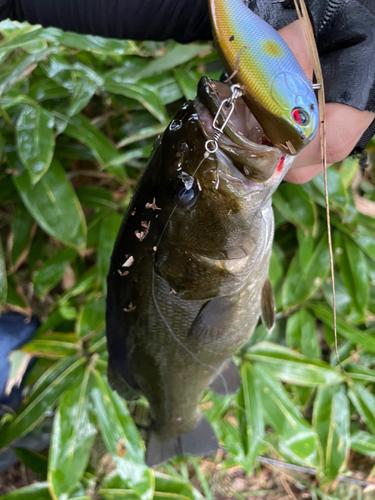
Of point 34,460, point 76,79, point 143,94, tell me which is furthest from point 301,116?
point 34,460

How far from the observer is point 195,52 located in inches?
44.6

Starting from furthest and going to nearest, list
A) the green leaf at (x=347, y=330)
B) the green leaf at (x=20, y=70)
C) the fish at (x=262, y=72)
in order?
the green leaf at (x=347, y=330)
the green leaf at (x=20, y=70)
the fish at (x=262, y=72)

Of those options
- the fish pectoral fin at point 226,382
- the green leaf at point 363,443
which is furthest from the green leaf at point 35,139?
the green leaf at point 363,443

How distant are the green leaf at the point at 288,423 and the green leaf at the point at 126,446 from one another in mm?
497

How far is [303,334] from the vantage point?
1.45m

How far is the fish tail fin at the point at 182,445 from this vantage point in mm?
1018

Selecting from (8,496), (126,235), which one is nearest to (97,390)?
(8,496)

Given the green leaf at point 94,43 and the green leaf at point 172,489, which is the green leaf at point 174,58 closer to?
the green leaf at point 94,43

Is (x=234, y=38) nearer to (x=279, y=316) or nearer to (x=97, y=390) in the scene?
(x=97, y=390)

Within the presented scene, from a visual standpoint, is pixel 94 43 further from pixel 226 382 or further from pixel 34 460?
pixel 34 460

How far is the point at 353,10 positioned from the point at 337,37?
61 millimetres

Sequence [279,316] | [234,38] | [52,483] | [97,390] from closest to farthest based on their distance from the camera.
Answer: [234,38], [52,483], [97,390], [279,316]

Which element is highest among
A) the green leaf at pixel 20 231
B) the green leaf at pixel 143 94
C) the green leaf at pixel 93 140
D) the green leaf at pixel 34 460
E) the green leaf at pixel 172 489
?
the green leaf at pixel 143 94

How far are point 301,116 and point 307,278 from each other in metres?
1.02
